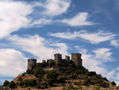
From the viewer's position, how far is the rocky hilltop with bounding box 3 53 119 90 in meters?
97.9

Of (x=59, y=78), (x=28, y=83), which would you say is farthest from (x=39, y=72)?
(x=59, y=78)

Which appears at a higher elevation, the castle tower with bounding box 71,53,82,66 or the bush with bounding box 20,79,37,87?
the castle tower with bounding box 71,53,82,66

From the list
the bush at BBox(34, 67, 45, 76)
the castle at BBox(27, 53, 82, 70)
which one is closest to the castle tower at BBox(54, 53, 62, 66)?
the castle at BBox(27, 53, 82, 70)

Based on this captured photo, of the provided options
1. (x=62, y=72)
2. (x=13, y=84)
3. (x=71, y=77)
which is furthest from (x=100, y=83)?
(x=13, y=84)

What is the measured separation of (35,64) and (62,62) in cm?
1643

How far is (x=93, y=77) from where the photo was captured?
363 ft

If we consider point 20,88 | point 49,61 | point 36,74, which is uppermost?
point 49,61

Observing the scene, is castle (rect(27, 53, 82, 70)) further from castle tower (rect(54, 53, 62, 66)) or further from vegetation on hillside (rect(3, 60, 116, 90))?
vegetation on hillside (rect(3, 60, 116, 90))

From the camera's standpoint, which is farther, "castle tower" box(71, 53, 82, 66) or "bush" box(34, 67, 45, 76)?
"castle tower" box(71, 53, 82, 66)

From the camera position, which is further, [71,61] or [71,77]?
[71,61]

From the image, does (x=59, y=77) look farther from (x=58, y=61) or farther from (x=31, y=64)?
(x=31, y=64)

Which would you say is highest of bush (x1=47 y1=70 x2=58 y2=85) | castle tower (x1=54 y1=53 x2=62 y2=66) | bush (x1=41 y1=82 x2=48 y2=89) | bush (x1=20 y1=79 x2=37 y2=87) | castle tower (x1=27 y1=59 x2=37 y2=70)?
castle tower (x1=54 y1=53 x2=62 y2=66)

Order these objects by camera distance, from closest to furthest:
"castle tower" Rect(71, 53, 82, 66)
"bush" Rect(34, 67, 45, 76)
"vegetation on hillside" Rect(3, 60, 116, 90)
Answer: "vegetation on hillside" Rect(3, 60, 116, 90) < "bush" Rect(34, 67, 45, 76) < "castle tower" Rect(71, 53, 82, 66)

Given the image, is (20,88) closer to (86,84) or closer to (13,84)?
(13,84)
